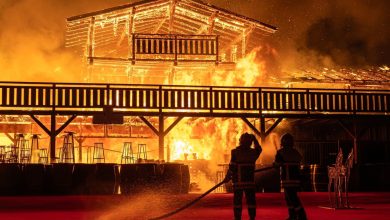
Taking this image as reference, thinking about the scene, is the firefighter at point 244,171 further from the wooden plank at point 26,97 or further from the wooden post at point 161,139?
the wooden plank at point 26,97

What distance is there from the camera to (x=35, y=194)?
21250 mm

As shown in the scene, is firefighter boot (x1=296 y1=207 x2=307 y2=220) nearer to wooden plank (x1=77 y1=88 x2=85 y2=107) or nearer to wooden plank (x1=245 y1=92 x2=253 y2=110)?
wooden plank (x1=245 y1=92 x2=253 y2=110)

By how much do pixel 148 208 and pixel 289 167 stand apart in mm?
5943

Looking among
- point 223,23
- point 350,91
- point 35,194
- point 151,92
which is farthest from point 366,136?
point 35,194

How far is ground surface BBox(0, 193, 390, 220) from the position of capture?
45.5ft

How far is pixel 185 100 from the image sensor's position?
89.5 feet

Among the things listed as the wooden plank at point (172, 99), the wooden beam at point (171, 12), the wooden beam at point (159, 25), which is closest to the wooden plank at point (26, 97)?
the wooden plank at point (172, 99)

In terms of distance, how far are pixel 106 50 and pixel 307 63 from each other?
16401 mm

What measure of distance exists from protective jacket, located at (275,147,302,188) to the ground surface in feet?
6.66

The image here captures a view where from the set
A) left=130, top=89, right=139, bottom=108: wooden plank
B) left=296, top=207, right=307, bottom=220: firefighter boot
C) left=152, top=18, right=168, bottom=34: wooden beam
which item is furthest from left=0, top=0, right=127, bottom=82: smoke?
left=296, top=207, right=307, bottom=220: firefighter boot

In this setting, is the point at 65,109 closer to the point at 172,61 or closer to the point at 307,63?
the point at 172,61

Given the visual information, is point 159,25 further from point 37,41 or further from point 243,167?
point 243,167

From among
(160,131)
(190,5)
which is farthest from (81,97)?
(190,5)

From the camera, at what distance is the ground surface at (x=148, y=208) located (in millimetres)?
13883
